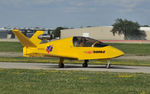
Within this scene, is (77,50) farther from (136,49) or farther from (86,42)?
(136,49)

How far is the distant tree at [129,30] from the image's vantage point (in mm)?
140250

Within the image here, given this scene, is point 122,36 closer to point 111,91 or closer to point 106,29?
point 106,29

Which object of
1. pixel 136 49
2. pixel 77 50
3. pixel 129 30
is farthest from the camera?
pixel 129 30

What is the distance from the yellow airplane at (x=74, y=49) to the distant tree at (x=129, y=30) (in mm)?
112935

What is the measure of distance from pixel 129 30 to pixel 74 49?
131m

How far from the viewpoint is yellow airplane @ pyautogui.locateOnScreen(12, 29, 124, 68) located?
23.3 metres

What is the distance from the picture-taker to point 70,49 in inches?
949

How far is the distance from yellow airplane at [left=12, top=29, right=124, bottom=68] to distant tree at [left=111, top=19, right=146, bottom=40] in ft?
371

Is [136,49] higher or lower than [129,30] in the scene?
lower

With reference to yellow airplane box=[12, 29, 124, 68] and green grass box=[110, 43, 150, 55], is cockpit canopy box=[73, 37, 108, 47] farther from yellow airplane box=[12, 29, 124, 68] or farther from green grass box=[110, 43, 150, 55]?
green grass box=[110, 43, 150, 55]

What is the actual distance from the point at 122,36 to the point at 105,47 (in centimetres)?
12199

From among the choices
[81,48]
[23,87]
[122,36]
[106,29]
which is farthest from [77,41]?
[122,36]

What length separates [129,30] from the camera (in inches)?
5989

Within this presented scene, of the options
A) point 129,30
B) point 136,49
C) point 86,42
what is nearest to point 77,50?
point 86,42
